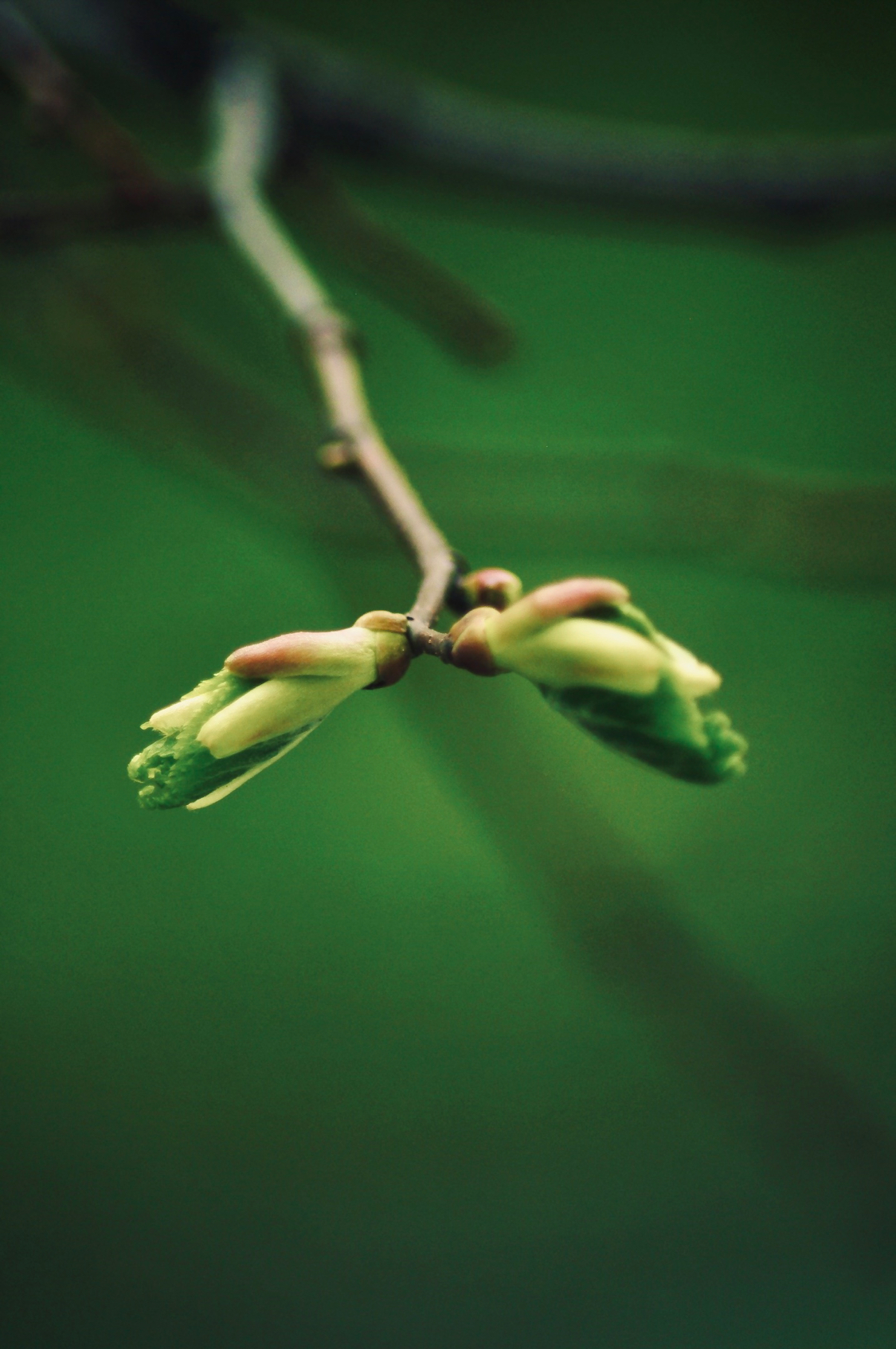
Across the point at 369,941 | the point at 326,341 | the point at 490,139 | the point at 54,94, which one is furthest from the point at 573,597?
the point at 369,941

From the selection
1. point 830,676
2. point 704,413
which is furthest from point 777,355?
point 830,676

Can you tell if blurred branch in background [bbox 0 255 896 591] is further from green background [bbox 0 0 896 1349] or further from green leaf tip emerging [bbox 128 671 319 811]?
green leaf tip emerging [bbox 128 671 319 811]

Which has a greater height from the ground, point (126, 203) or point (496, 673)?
point (126, 203)

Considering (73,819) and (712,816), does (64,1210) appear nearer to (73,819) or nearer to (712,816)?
(73,819)

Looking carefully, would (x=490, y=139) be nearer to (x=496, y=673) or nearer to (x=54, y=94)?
(x=54, y=94)

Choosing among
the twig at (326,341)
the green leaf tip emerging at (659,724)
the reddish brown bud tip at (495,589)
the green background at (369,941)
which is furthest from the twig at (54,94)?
the green leaf tip emerging at (659,724)
